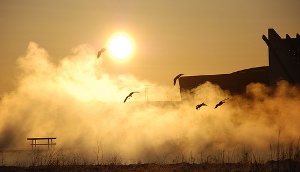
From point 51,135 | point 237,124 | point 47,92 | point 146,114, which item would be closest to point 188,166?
point 237,124

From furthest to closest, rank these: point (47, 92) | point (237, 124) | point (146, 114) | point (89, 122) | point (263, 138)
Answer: point (47, 92) → point (89, 122) → point (146, 114) → point (237, 124) → point (263, 138)

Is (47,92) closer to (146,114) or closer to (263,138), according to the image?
(146,114)

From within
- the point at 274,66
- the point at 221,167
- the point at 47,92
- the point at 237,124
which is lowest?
the point at 221,167

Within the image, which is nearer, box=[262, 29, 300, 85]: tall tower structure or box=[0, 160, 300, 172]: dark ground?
box=[0, 160, 300, 172]: dark ground

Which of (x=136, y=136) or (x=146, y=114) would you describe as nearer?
(x=136, y=136)

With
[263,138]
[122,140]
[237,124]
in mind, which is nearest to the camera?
[263,138]

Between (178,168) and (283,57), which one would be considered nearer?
(178,168)

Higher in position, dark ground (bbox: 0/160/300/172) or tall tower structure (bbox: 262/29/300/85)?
tall tower structure (bbox: 262/29/300/85)

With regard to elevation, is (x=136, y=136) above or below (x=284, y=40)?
below

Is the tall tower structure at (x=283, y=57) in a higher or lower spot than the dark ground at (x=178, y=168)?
higher

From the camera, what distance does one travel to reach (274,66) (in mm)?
30094

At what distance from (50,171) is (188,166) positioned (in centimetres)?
487

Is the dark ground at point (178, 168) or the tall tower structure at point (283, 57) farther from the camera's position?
the tall tower structure at point (283, 57)

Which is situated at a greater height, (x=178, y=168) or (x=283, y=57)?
(x=283, y=57)
